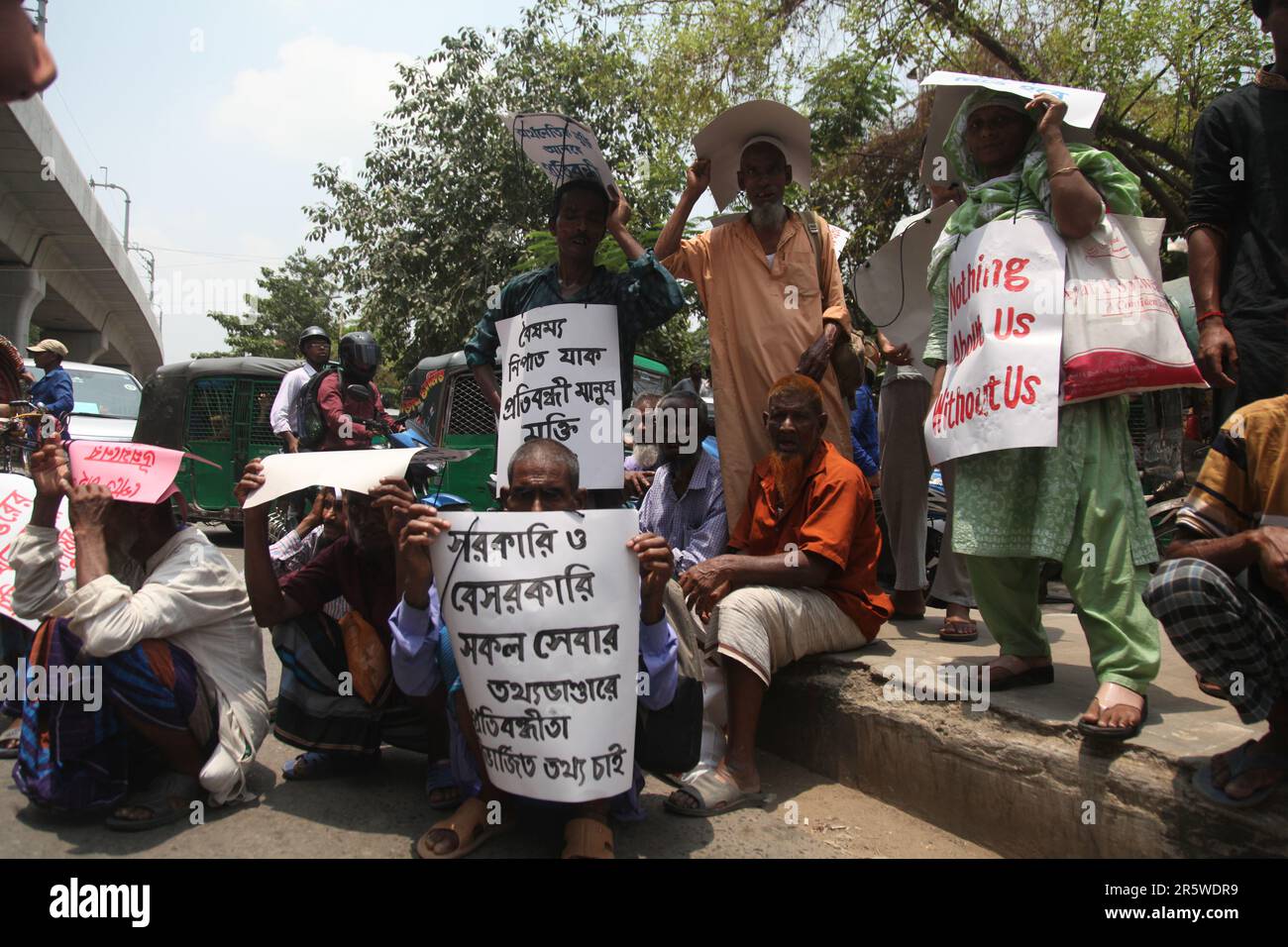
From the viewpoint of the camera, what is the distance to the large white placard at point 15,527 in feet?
10.9

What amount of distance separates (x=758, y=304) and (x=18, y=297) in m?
19.7

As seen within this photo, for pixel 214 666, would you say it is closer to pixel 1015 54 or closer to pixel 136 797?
pixel 136 797

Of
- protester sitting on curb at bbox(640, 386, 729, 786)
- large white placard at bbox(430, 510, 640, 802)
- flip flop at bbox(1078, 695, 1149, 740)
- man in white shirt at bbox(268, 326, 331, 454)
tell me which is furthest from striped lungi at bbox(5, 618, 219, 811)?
man in white shirt at bbox(268, 326, 331, 454)

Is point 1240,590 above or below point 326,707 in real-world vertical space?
above

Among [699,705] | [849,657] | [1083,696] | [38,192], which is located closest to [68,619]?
[699,705]

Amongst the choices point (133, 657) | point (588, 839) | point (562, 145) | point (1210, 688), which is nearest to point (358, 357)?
point (562, 145)

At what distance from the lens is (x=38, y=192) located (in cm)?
1554

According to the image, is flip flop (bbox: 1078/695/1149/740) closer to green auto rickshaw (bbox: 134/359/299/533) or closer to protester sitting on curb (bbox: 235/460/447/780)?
protester sitting on curb (bbox: 235/460/447/780)

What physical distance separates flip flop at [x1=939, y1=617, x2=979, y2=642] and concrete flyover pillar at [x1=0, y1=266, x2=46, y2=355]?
1946 centimetres

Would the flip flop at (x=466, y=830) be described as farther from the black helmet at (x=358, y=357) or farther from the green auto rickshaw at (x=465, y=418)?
the green auto rickshaw at (x=465, y=418)

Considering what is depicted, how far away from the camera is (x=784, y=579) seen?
3164 millimetres

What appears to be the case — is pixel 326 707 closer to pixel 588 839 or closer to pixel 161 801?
pixel 161 801

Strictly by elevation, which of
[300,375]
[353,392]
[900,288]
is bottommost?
[353,392]
